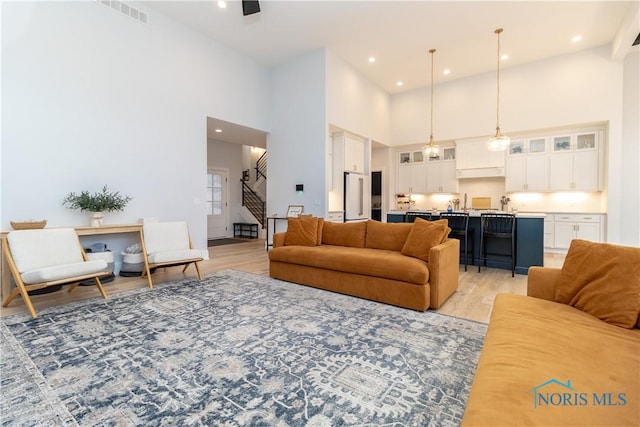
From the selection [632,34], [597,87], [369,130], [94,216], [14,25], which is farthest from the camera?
[369,130]

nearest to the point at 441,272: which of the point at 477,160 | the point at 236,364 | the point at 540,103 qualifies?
the point at 236,364

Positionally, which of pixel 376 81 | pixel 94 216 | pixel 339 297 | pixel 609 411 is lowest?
pixel 339 297

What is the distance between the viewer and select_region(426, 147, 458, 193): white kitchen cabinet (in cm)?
794

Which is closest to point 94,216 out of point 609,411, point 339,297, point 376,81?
point 339,297

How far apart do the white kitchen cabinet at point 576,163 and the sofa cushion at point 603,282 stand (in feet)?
19.5

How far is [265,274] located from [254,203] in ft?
18.7

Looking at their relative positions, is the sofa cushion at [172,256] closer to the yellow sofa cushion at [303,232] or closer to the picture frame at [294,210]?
the yellow sofa cushion at [303,232]

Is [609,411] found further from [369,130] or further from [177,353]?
[369,130]

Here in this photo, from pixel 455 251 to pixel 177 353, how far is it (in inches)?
122

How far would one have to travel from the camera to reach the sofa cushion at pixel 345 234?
4.23 m

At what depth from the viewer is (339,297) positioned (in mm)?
3396

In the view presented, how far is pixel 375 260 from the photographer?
10.7ft

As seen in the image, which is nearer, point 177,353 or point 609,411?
point 609,411

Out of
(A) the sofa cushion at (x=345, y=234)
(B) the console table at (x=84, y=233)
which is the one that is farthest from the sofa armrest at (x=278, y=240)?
(B) the console table at (x=84, y=233)
